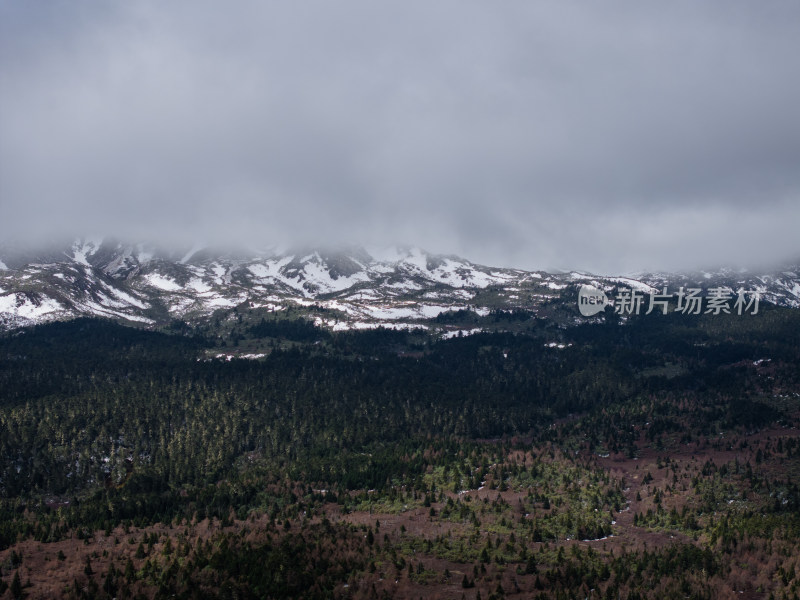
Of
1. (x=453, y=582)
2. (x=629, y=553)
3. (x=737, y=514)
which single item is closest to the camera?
(x=453, y=582)

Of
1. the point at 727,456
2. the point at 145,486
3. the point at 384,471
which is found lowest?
the point at 145,486

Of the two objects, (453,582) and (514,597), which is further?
(453,582)

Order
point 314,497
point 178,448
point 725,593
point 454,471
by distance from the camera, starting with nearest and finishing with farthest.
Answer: point 725,593 → point 314,497 → point 454,471 → point 178,448

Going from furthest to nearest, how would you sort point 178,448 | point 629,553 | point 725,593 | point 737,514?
point 178,448 → point 737,514 → point 629,553 → point 725,593

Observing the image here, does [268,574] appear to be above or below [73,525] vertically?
above

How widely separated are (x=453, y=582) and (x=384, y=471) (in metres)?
81.9

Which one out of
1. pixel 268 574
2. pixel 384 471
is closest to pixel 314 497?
pixel 384 471

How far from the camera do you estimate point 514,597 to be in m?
79.4

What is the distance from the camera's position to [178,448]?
196 m

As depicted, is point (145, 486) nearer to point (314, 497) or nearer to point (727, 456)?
point (314, 497)

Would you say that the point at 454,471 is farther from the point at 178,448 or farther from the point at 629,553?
the point at 178,448

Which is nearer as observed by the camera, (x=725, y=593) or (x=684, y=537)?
(x=725, y=593)

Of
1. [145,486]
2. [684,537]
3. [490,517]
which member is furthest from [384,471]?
[684,537]

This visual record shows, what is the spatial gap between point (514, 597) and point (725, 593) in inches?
1123
